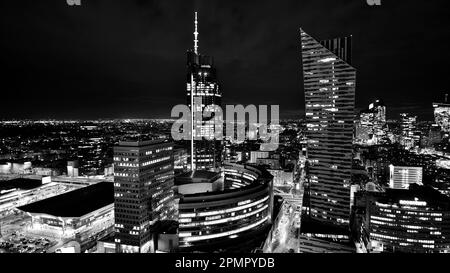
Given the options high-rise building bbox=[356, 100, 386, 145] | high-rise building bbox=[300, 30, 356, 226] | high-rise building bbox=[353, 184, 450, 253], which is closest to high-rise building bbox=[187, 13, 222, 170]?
high-rise building bbox=[300, 30, 356, 226]

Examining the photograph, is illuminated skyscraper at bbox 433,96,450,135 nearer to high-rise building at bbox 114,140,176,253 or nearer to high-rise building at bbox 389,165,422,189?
high-rise building at bbox 389,165,422,189

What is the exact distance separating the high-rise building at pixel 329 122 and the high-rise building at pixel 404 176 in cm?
1536

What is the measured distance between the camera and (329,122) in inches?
1041

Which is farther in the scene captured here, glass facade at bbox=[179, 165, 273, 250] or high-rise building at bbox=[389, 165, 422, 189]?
high-rise building at bbox=[389, 165, 422, 189]

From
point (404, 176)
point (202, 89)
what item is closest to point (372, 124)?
point (404, 176)

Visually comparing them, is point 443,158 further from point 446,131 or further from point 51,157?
point 51,157

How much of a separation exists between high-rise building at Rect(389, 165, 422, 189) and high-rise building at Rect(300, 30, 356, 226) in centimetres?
1536

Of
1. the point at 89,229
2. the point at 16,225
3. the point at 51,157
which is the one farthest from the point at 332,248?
the point at 51,157

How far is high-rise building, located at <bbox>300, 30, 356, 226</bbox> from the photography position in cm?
2525

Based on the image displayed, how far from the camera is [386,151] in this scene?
173 ft

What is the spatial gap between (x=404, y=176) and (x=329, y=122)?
17.1 metres
